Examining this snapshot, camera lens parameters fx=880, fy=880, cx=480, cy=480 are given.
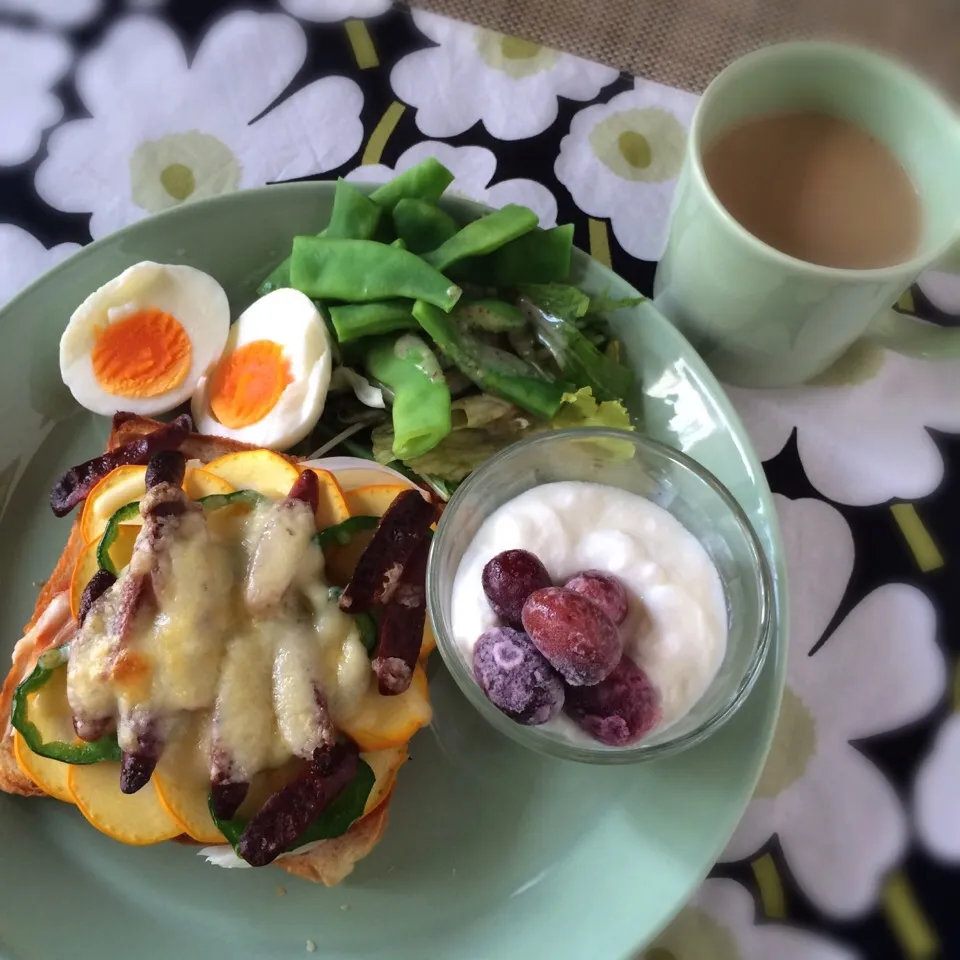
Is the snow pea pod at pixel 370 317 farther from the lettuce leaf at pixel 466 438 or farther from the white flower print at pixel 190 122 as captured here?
the white flower print at pixel 190 122

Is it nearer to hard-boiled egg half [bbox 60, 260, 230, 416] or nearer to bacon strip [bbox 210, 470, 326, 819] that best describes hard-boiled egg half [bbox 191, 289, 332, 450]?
hard-boiled egg half [bbox 60, 260, 230, 416]

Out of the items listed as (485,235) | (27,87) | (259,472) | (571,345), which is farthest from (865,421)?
(27,87)

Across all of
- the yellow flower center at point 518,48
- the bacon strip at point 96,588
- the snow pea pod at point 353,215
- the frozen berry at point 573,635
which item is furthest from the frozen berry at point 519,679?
the yellow flower center at point 518,48

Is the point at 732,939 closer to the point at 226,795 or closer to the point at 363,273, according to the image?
the point at 226,795

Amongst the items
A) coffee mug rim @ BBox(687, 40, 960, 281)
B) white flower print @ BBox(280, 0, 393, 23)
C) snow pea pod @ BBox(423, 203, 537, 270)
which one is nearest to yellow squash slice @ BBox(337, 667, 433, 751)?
snow pea pod @ BBox(423, 203, 537, 270)

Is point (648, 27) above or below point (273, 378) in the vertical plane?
above
